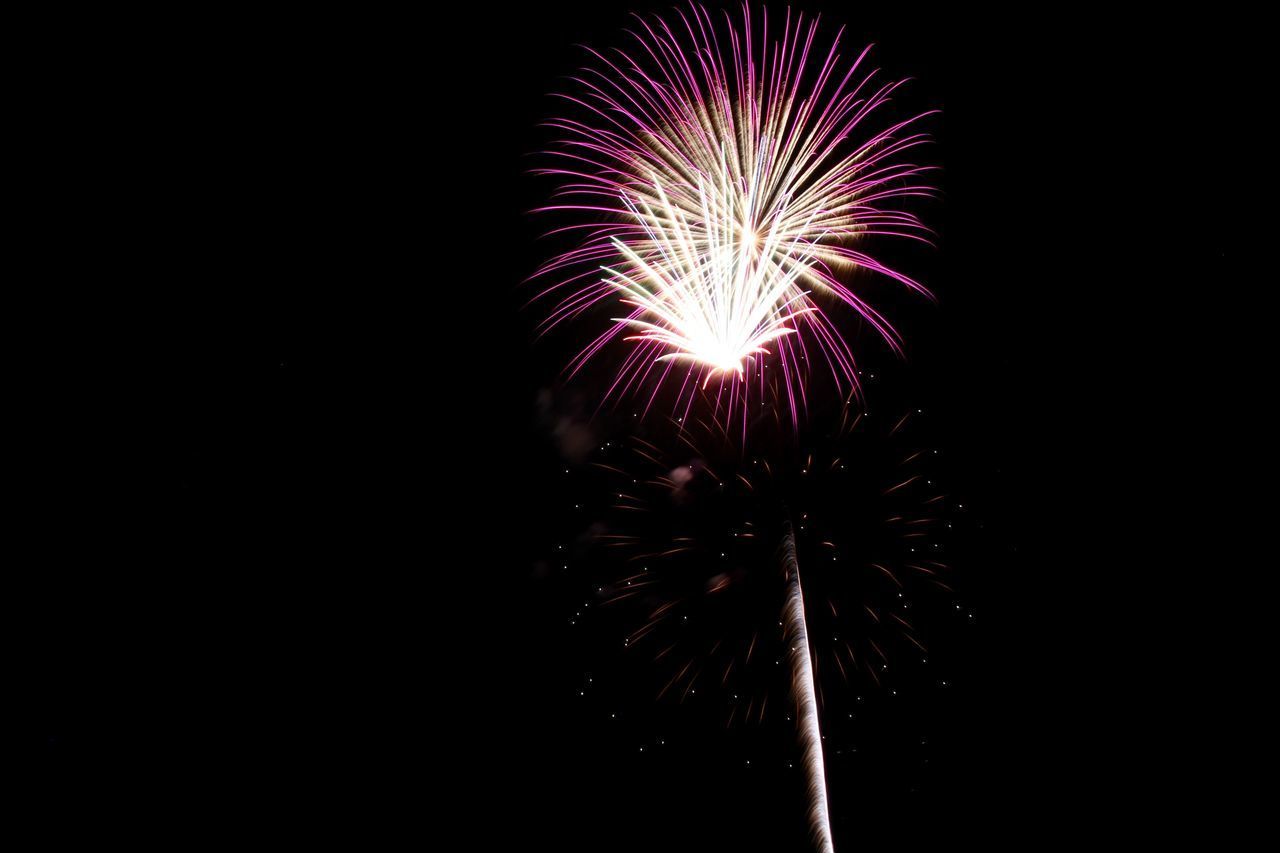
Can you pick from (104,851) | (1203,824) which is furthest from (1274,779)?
(104,851)

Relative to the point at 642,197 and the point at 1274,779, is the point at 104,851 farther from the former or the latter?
the point at 1274,779

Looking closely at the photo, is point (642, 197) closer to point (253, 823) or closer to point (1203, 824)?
point (1203, 824)

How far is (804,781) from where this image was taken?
948 cm

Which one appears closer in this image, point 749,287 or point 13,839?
point 749,287

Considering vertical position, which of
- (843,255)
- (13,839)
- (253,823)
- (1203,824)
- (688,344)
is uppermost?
(843,255)

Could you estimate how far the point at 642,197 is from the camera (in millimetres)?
6746

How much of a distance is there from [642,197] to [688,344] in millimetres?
1535

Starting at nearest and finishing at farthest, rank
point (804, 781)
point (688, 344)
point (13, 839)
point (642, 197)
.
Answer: point (688, 344)
point (642, 197)
point (804, 781)
point (13, 839)

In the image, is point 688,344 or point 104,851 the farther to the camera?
point 104,851

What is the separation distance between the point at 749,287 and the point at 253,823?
16.5 meters

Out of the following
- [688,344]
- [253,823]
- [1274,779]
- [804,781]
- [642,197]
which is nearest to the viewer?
[688,344]

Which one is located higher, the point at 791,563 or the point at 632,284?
the point at 632,284

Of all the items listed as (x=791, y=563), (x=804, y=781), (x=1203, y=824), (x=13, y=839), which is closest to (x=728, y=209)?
(x=791, y=563)

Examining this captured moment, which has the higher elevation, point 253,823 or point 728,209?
point 728,209
